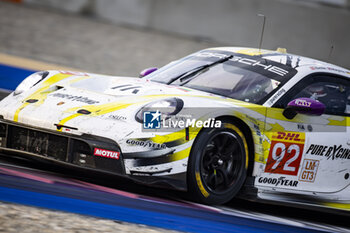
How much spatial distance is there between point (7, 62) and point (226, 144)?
7994 mm

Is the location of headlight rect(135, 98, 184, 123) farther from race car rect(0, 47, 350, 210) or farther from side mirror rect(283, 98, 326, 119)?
side mirror rect(283, 98, 326, 119)

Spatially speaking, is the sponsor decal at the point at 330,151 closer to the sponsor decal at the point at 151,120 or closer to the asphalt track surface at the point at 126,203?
the asphalt track surface at the point at 126,203

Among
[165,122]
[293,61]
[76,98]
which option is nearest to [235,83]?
[293,61]

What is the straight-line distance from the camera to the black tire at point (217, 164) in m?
4.95

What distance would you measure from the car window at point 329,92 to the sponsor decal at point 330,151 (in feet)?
1.13

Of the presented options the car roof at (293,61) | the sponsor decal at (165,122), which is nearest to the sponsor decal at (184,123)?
the sponsor decal at (165,122)

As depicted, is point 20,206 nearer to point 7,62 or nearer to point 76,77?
point 76,77

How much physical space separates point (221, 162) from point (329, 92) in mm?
1528

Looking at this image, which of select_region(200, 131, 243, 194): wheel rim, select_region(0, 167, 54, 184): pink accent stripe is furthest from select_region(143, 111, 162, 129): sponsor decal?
select_region(0, 167, 54, 184): pink accent stripe

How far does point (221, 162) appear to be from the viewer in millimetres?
5164

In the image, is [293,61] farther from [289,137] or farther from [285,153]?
[285,153]

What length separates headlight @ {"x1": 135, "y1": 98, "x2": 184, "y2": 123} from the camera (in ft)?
16.2

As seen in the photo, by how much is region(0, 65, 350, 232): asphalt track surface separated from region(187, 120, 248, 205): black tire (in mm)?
123

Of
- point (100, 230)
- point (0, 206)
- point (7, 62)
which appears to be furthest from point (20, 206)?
point (7, 62)
